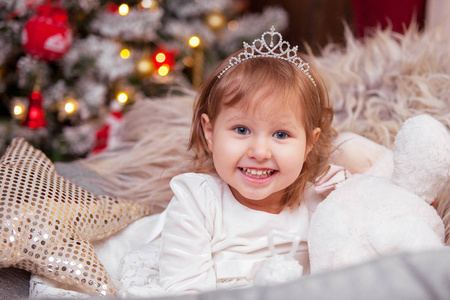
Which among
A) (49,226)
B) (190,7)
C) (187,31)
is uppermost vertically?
(190,7)

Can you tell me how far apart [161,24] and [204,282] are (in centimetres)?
162

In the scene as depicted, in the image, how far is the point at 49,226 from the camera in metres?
0.86

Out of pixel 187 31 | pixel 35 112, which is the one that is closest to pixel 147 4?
pixel 187 31

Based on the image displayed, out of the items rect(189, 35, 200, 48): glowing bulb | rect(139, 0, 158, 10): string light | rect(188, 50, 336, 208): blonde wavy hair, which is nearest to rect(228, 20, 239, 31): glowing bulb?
rect(189, 35, 200, 48): glowing bulb

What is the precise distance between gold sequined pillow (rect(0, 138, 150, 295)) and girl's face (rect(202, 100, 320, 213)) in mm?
299

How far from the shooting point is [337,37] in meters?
2.42

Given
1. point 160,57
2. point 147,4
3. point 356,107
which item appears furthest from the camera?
point 160,57

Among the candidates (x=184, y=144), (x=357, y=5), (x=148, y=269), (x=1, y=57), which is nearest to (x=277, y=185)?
(x=148, y=269)

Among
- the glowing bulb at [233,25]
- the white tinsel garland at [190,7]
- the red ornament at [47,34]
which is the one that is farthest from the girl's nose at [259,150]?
the glowing bulb at [233,25]

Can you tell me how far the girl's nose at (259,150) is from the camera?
0.84m

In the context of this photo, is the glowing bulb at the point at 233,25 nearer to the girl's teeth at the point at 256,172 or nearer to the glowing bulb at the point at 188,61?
the glowing bulb at the point at 188,61

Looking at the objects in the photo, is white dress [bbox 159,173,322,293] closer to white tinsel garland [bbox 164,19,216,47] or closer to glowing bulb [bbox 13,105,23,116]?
glowing bulb [bbox 13,105,23,116]

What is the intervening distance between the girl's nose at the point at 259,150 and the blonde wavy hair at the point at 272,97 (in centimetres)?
6

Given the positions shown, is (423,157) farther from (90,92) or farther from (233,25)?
(233,25)
